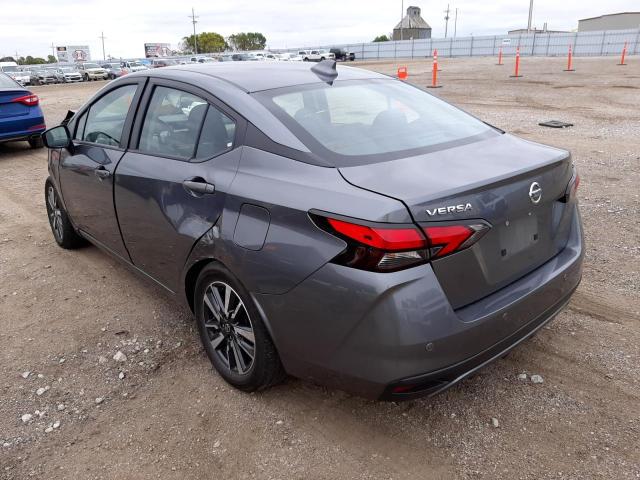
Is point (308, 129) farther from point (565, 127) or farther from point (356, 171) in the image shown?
point (565, 127)

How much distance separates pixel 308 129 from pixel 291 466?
1.60 m

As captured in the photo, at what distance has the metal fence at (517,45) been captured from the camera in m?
44.0

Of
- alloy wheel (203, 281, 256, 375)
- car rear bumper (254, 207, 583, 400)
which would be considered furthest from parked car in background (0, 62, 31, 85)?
car rear bumper (254, 207, 583, 400)

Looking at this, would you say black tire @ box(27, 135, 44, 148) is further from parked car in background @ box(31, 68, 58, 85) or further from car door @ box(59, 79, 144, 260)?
parked car in background @ box(31, 68, 58, 85)

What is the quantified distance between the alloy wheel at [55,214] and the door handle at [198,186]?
266 centimetres

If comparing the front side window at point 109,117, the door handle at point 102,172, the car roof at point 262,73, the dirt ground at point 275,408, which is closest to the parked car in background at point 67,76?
the dirt ground at point 275,408

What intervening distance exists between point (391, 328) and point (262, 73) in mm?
1872

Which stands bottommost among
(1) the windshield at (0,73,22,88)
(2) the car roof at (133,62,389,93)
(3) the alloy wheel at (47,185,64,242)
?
(3) the alloy wheel at (47,185,64,242)

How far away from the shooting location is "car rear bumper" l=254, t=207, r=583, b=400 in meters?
2.10

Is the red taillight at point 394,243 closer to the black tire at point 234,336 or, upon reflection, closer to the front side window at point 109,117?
the black tire at point 234,336

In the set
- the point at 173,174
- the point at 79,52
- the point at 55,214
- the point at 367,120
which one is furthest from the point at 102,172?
the point at 79,52

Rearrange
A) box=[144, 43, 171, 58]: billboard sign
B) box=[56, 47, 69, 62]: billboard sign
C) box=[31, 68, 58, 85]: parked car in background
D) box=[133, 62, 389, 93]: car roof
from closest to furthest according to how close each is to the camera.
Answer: box=[133, 62, 389, 93]: car roof < box=[31, 68, 58, 85]: parked car in background < box=[56, 47, 69, 62]: billboard sign < box=[144, 43, 171, 58]: billboard sign

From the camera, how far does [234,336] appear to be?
113 inches

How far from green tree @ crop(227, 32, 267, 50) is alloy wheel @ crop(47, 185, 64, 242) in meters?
119
